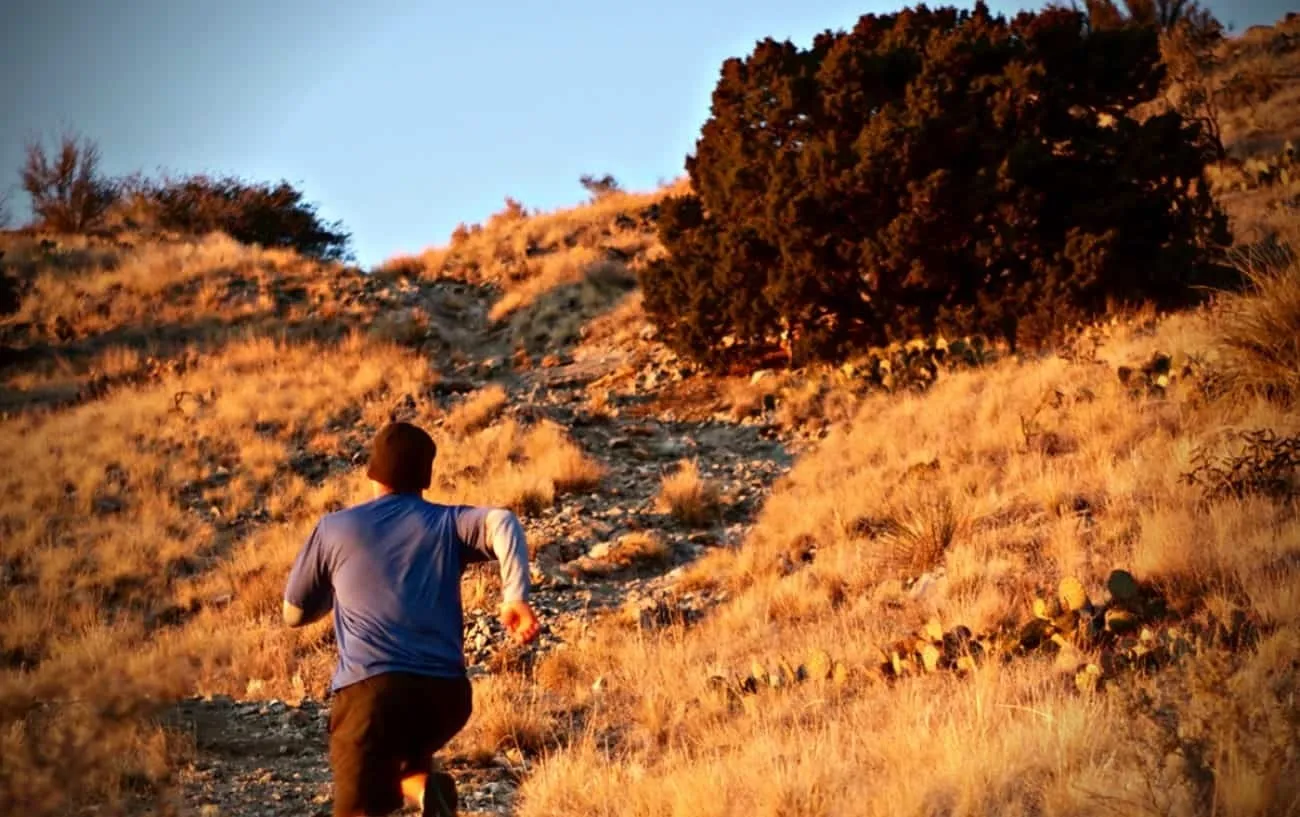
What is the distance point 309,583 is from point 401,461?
1.78ft

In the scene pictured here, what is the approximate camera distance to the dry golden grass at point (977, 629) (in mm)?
3633

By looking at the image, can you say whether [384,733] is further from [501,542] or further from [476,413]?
[476,413]

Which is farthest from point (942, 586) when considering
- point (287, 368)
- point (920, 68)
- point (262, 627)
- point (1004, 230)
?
point (287, 368)

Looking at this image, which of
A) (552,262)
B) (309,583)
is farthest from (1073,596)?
(552,262)

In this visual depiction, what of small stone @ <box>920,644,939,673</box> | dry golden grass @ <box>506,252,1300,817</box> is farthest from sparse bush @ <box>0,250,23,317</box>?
small stone @ <box>920,644,939,673</box>

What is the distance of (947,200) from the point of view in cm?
1330

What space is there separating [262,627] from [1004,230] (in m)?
9.33

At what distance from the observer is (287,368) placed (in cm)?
1739

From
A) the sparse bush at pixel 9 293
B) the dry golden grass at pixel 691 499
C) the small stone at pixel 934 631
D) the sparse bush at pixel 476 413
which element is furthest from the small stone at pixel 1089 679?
the sparse bush at pixel 9 293

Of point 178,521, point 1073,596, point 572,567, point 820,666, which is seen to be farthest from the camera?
point 178,521

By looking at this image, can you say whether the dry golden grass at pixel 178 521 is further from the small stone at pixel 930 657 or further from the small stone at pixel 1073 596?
the small stone at pixel 1073 596

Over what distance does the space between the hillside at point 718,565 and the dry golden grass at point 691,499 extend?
32mm

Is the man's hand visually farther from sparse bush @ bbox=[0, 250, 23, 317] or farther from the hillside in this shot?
sparse bush @ bbox=[0, 250, 23, 317]

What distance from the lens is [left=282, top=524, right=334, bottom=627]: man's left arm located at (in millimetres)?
3932
